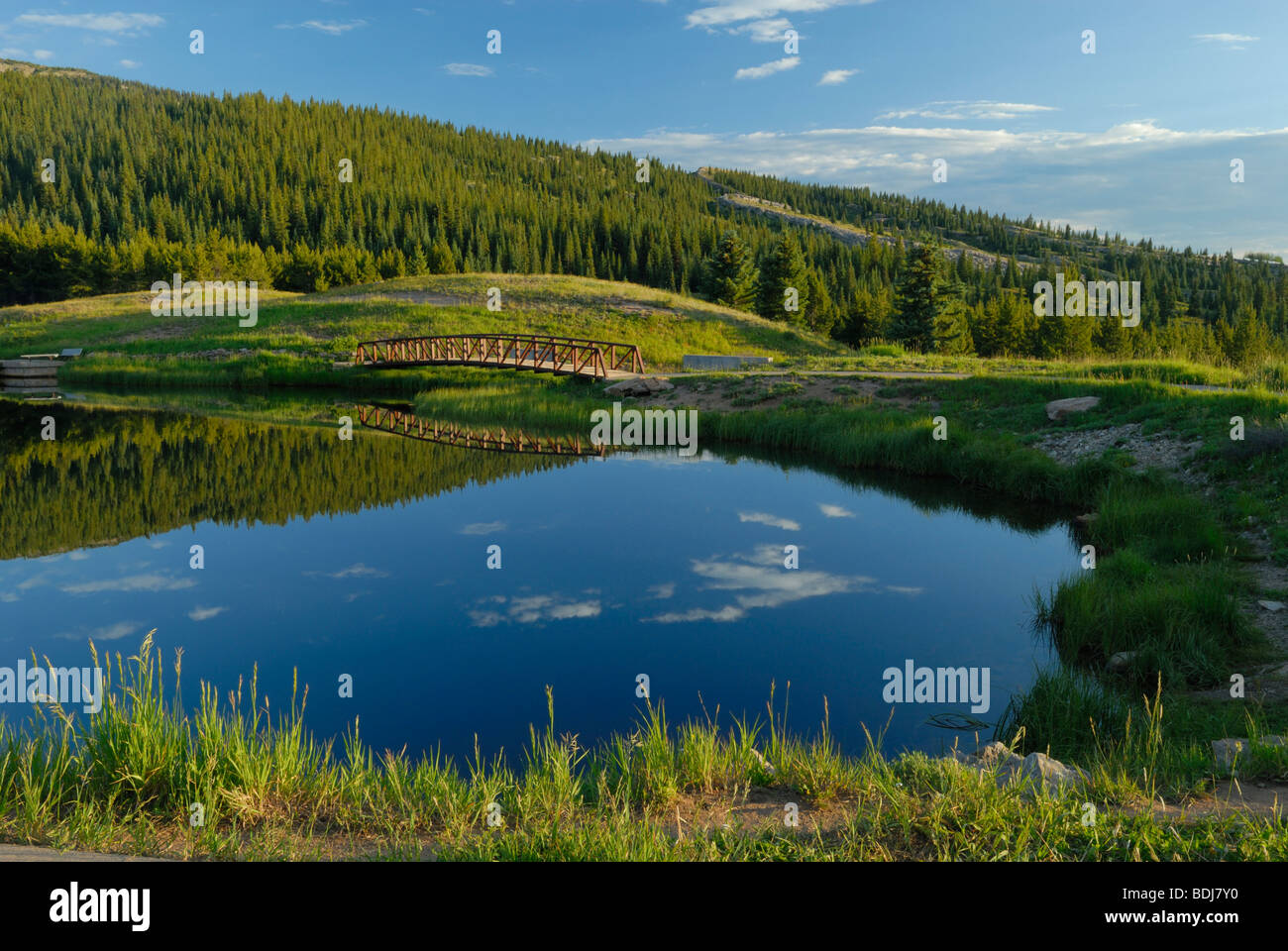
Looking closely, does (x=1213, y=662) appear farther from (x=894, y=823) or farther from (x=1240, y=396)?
(x=1240, y=396)

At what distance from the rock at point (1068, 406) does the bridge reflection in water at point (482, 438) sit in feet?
39.0

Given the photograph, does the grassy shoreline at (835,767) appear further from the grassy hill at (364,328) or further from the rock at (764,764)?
the grassy hill at (364,328)

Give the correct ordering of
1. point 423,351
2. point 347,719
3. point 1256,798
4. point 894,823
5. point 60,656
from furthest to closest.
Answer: point 423,351
point 60,656
point 347,719
point 1256,798
point 894,823

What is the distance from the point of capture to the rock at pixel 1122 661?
8344mm

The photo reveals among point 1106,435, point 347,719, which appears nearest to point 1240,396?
point 1106,435

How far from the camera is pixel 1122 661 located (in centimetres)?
838

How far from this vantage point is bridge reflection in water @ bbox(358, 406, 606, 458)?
24719mm

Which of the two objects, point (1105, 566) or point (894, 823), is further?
point (1105, 566)

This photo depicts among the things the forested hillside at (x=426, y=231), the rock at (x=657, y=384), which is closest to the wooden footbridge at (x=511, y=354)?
the rock at (x=657, y=384)

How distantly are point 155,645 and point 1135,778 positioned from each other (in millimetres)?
9362

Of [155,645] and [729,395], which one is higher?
[729,395]

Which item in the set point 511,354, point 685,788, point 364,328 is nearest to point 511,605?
point 685,788

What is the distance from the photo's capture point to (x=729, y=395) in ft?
90.7

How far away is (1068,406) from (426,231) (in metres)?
97.8
